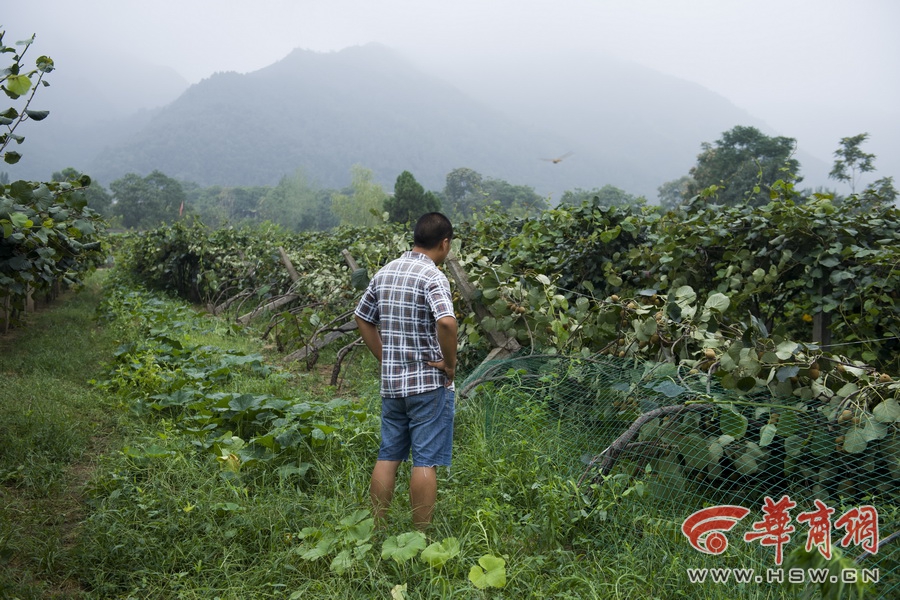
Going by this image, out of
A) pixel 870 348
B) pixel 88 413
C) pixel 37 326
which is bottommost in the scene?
pixel 37 326

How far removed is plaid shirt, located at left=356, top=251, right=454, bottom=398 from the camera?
278 cm

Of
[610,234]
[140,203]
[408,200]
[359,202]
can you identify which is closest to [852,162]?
[408,200]

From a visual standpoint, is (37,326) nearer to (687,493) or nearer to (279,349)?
(279,349)

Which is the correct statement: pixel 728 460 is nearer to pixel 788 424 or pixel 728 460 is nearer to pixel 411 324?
pixel 788 424

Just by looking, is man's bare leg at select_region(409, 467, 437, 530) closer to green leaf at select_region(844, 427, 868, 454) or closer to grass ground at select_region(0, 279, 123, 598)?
grass ground at select_region(0, 279, 123, 598)

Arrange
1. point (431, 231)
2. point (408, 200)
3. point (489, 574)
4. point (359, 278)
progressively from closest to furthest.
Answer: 1. point (489, 574)
2. point (431, 231)
3. point (359, 278)
4. point (408, 200)

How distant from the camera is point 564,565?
2516 mm

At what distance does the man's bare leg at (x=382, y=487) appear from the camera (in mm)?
2859

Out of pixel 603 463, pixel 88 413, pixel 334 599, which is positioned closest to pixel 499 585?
pixel 334 599

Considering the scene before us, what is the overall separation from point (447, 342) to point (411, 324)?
0.64 ft

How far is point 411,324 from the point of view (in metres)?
2.82

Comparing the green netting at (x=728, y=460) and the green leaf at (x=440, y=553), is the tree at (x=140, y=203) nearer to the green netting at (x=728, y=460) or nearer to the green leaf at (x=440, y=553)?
the green netting at (x=728, y=460)

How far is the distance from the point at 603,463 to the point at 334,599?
141 centimetres

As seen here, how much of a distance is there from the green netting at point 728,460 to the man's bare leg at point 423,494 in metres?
0.73
